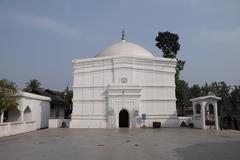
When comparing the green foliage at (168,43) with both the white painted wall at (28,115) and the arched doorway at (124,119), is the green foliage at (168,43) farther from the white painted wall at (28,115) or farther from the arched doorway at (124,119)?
the white painted wall at (28,115)

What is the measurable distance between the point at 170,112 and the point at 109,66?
9597 millimetres

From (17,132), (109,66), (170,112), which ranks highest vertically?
(109,66)

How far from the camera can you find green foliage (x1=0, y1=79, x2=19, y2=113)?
18383 mm

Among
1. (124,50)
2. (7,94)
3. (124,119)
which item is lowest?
(124,119)

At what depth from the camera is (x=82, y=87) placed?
27.0 meters

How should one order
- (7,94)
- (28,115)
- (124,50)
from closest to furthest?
(7,94)
(28,115)
(124,50)

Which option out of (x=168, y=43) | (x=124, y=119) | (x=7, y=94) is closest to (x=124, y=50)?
(x=124, y=119)

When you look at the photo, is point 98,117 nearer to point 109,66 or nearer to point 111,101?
point 111,101

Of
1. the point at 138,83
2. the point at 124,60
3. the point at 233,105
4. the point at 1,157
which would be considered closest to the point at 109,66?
the point at 124,60

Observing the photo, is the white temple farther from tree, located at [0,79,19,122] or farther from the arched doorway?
tree, located at [0,79,19,122]

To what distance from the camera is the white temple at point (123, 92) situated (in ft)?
82.2

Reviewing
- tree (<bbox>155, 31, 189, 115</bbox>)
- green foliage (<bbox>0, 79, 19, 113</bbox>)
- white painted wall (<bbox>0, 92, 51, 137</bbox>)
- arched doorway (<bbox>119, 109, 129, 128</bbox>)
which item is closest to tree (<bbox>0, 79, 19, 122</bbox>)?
green foliage (<bbox>0, 79, 19, 113</bbox>)

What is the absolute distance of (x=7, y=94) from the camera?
62.6ft

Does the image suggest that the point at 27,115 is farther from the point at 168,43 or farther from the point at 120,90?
the point at 168,43
